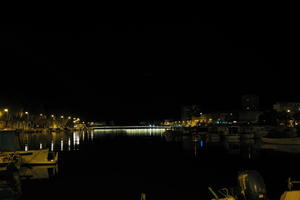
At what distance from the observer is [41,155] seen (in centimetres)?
2802

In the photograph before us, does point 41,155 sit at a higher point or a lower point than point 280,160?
higher

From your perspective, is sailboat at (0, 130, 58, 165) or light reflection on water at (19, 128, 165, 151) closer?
sailboat at (0, 130, 58, 165)


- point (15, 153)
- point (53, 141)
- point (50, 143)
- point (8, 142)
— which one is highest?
point (8, 142)

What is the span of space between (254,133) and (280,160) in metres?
32.6

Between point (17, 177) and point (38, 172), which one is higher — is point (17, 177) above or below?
above

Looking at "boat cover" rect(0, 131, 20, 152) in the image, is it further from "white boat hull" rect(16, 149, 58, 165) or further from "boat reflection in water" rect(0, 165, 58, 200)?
"boat reflection in water" rect(0, 165, 58, 200)

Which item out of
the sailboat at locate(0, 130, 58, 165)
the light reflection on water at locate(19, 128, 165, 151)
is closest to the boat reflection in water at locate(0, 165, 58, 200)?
the sailboat at locate(0, 130, 58, 165)

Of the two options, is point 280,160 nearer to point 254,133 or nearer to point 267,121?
point 254,133

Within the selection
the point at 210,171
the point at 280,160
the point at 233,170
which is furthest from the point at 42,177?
the point at 280,160

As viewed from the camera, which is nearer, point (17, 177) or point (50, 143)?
point (17, 177)

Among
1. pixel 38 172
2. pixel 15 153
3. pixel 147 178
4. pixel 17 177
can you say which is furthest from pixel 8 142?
pixel 147 178

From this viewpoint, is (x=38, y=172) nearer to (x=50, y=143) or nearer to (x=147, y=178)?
(x=147, y=178)

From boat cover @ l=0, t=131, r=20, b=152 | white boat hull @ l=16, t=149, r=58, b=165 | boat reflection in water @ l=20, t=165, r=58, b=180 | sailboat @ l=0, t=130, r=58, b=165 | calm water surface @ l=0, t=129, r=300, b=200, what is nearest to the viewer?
calm water surface @ l=0, t=129, r=300, b=200

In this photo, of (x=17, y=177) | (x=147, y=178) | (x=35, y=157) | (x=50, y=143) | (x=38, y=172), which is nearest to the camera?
(x=17, y=177)
